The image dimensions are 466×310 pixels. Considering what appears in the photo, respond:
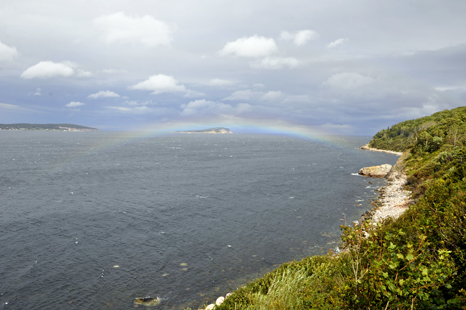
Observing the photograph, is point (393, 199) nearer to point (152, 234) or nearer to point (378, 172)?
point (378, 172)

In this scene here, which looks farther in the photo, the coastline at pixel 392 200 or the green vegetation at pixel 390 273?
the coastline at pixel 392 200

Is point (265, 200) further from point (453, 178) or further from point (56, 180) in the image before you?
point (56, 180)

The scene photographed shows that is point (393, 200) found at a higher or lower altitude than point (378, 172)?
lower

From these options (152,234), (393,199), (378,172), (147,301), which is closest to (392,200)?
(393,199)

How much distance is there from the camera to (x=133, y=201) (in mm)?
58188

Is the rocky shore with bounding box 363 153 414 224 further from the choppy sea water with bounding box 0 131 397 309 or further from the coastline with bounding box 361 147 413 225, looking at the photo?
the choppy sea water with bounding box 0 131 397 309

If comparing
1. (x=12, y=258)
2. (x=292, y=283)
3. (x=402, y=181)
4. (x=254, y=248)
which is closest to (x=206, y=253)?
(x=254, y=248)

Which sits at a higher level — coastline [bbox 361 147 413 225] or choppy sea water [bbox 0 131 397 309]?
coastline [bbox 361 147 413 225]

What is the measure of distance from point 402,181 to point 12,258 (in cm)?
7918

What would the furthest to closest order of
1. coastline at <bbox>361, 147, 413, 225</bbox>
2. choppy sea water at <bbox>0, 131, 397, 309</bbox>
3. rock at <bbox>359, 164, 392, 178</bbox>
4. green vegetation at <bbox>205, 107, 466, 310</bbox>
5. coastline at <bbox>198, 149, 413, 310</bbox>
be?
rock at <bbox>359, 164, 392, 178</bbox> → coastline at <bbox>361, 147, 413, 225</bbox> → coastline at <bbox>198, 149, 413, 310</bbox> → choppy sea water at <bbox>0, 131, 397, 309</bbox> → green vegetation at <bbox>205, 107, 466, 310</bbox>

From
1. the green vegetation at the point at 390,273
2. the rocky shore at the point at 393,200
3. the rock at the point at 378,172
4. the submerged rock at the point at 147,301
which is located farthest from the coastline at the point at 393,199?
the submerged rock at the point at 147,301

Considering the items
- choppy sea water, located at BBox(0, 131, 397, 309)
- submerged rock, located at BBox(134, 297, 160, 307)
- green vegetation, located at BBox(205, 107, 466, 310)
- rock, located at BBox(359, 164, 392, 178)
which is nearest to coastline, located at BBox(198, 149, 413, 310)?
rock, located at BBox(359, 164, 392, 178)

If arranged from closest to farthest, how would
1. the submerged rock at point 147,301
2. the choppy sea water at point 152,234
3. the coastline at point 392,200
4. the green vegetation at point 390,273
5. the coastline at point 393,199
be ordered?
the green vegetation at point 390,273, the submerged rock at point 147,301, the choppy sea water at point 152,234, the coastline at point 392,200, the coastline at point 393,199

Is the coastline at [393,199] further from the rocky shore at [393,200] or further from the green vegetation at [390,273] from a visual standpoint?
the green vegetation at [390,273]
